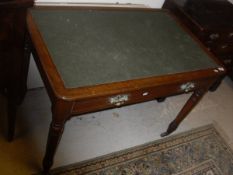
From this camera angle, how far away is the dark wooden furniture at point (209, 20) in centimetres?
196

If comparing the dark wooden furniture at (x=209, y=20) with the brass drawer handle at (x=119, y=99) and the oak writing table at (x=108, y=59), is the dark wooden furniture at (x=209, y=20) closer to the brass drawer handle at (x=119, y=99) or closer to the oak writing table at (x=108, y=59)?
the oak writing table at (x=108, y=59)

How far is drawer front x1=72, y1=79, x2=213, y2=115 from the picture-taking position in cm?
123

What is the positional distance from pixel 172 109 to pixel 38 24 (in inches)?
52.4

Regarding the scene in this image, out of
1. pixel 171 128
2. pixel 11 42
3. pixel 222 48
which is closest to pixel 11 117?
pixel 11 42

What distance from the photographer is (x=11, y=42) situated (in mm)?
1173

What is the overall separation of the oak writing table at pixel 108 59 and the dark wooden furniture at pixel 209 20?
232mm

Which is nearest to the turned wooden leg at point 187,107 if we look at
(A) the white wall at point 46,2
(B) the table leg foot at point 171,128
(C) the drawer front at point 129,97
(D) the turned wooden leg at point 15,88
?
(B) the table leg foot at point 171,128

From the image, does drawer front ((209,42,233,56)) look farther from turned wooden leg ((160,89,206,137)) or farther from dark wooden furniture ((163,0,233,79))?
turned wooden leg ((160,89,206,137))

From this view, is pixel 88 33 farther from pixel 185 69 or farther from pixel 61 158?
pixel 61 158

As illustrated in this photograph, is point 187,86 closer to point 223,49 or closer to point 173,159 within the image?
point 173,159

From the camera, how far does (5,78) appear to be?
4.23 ft

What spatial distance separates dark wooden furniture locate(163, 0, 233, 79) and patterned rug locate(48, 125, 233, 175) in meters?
0.67

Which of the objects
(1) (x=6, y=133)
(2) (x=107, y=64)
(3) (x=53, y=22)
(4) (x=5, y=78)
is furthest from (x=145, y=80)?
(1) (x=6, y=133)

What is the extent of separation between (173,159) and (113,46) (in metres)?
0.93
